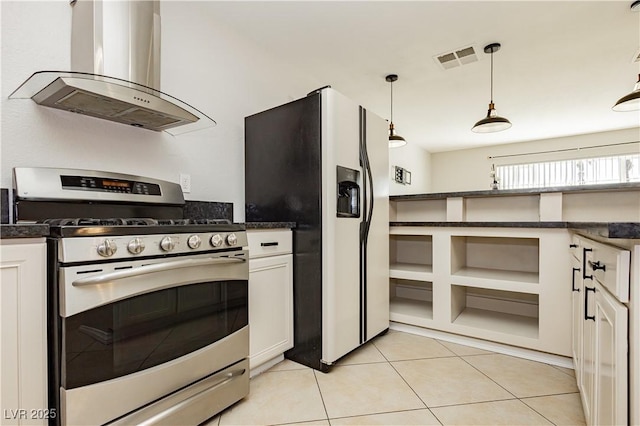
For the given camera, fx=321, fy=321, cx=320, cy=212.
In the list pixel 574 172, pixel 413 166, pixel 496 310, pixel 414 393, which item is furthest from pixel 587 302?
pixel 574 172

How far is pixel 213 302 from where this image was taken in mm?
1454

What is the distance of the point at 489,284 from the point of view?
90.6 inches

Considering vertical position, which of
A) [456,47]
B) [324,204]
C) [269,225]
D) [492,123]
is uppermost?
[456,47]

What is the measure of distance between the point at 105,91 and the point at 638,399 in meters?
1.99

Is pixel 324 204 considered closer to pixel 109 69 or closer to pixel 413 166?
pixel 109 69

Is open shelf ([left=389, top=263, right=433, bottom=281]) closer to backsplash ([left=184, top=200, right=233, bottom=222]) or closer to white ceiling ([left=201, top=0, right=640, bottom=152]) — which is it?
backsplash ([left=184, top=200, right=233, bottom=222])

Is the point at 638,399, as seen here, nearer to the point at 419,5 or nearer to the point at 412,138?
the point at 419,5

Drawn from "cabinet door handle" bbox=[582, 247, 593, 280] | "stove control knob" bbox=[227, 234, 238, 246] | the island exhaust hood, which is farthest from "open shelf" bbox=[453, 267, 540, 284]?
the island exhaust hood

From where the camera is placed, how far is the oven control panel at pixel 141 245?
Result: 1.01 metres

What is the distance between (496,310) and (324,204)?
6.40ft

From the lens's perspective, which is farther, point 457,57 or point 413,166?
point 413,166

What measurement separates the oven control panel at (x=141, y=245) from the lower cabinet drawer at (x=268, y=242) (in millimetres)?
232

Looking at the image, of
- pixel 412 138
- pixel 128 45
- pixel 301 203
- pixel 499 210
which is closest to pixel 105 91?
pixel 128 45

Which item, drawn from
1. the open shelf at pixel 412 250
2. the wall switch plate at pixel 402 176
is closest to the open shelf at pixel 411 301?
the open shelf at pixel 412 250
